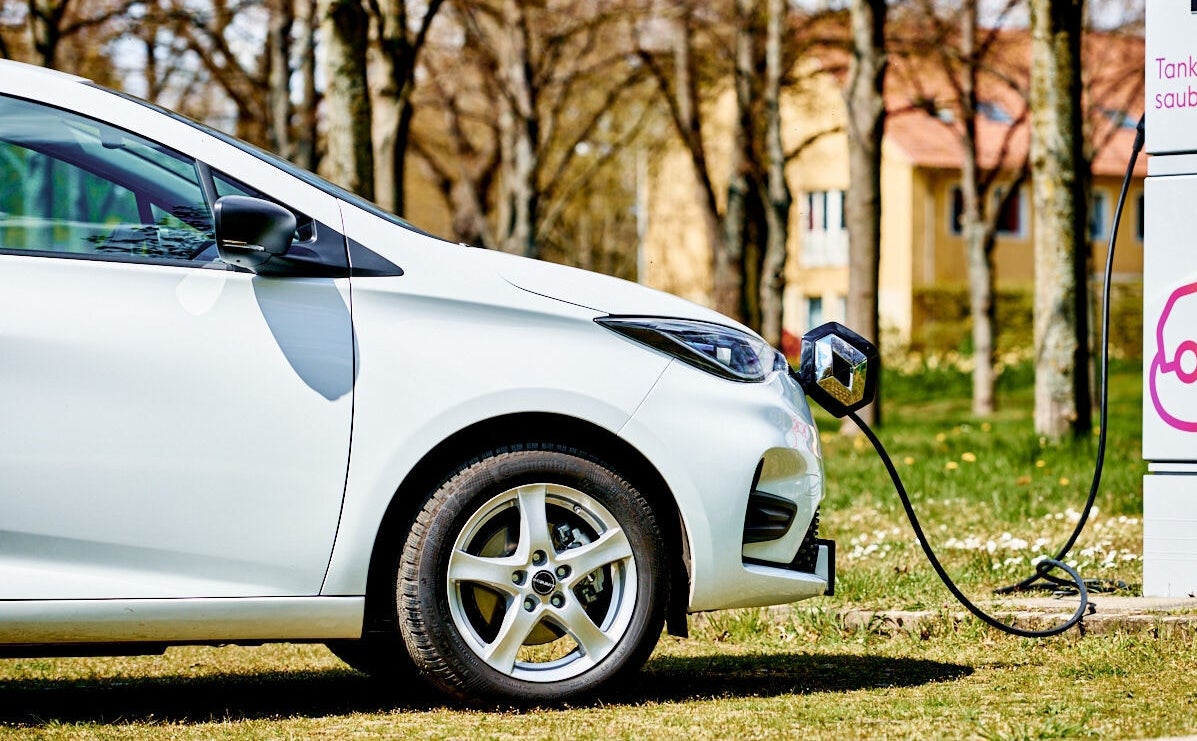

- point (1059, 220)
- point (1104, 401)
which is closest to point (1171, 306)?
point (1104, 401)

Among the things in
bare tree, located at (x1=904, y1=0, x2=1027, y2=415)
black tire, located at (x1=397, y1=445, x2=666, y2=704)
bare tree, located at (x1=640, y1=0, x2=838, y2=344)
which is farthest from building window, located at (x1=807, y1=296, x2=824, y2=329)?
black tire, located at (x1=397, y1=445, x2=666, y2=704)

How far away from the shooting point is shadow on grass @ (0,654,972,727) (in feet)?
15.6

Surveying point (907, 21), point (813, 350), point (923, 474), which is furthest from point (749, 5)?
point (813, 350)

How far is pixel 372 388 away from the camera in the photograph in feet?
14.6

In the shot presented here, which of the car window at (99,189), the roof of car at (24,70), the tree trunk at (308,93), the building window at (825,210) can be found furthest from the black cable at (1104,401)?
the building window at (825,210)

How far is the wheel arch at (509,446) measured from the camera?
453 cm

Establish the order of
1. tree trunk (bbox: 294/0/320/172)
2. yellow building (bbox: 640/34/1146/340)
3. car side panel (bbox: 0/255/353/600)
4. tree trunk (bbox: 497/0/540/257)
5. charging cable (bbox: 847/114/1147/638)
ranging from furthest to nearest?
yellow building (bbox: 640/34/1146/340)
tree trunk (bbox: 497/0/540/257)
tree trunk (bbox: 294/0/320/172)
charging cable (bbox: 847/114/1147/638)
car side panel (bbox: 0/255/353/600)

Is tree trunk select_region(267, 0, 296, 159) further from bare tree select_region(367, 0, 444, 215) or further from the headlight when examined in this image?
the headlight

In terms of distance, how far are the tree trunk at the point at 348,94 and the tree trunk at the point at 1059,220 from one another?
5020 mm

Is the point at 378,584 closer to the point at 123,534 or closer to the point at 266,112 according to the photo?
the point at 123,534

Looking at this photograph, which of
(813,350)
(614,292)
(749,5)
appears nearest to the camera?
(614,292)

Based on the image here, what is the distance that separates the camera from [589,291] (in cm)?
468

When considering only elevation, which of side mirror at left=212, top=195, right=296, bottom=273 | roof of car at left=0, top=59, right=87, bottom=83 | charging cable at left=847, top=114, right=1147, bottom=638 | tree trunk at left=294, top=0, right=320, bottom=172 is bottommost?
charging cable at left=847, top=114, right=1147, bottom=638

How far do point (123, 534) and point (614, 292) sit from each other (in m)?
1.55
